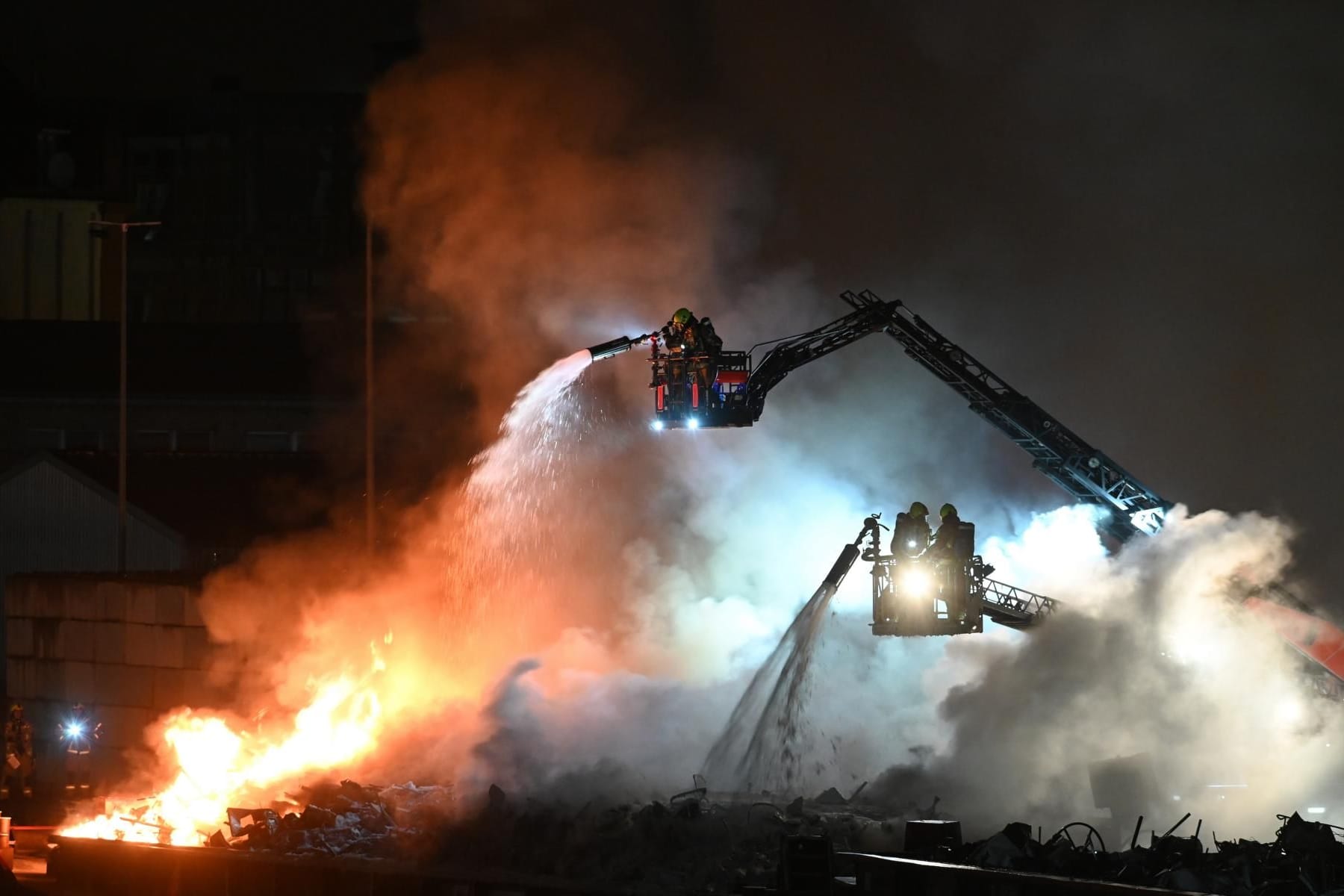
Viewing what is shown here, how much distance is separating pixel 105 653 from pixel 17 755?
3.55 m

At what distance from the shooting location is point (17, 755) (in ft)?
91.8

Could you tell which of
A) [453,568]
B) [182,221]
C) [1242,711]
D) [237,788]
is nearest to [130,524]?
[453,568]

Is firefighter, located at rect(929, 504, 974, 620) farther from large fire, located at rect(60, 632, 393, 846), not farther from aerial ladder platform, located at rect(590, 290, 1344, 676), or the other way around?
large fire, located at rect(60, 632, 393, 846)

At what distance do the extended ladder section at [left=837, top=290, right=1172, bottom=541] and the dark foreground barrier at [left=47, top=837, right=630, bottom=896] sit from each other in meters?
9.56

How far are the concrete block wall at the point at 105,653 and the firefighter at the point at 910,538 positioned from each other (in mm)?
13507

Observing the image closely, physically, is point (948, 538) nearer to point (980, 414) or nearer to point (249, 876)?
point (980, 414)

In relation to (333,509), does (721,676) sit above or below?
below

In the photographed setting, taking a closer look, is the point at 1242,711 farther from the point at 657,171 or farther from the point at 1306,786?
the point at 657,171

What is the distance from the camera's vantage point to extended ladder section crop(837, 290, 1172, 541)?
2338cm

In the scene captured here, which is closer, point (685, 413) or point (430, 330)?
point (685, 413)

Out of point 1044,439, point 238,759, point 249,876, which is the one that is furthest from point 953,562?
point 238,759

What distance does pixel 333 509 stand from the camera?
36094 mm

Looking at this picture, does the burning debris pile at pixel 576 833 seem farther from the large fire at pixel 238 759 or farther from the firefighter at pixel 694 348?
the firefighter at pixel 694 348

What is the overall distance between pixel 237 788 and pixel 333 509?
13318mm
